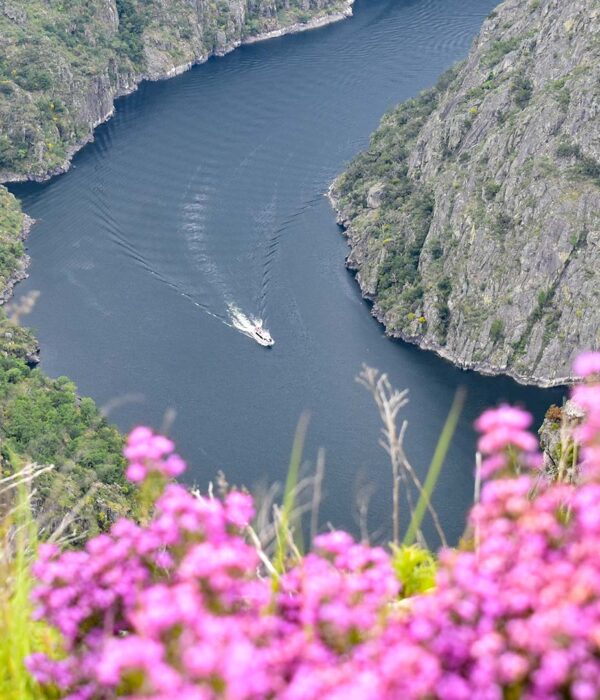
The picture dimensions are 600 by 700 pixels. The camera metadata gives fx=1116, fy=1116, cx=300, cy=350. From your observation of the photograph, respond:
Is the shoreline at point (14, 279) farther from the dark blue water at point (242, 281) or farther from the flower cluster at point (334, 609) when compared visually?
the flower cluster at point (334, 609)

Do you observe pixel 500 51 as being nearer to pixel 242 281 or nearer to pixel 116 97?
pixel 242 281

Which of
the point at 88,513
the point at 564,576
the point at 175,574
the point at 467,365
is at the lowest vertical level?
the point at 467,365

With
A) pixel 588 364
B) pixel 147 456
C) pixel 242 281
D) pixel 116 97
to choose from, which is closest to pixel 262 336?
pixel 242 281

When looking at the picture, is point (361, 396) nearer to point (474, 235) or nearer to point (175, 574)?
point (474, 235)

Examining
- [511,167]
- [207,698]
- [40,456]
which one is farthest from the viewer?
[511,167]

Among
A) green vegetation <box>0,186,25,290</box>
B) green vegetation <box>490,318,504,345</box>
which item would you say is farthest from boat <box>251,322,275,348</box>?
green vegetation <box>0,186,25,290</box>

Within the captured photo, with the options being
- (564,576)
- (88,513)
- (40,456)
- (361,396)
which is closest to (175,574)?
(564,576)

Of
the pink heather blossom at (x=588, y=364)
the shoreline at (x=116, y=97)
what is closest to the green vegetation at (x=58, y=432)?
the shoreline at (x=116, y=97)

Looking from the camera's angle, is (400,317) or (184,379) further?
(400,317)
